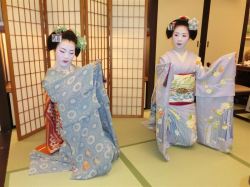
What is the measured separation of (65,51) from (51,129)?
83 cm

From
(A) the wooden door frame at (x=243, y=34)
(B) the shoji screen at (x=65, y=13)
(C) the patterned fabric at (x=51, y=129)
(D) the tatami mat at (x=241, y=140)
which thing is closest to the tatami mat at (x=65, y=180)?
(C) the patterned fabric at (x=51, y=129)

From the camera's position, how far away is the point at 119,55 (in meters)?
3.49

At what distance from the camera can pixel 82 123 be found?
2.07 metres

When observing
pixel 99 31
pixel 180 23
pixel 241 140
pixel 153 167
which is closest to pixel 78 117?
pixel 153 167

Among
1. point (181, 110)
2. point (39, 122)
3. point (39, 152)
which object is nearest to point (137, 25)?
point (181, 110)

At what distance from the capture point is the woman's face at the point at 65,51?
217cm

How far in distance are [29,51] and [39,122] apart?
97 cm

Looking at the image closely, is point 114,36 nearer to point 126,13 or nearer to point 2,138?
point 126,13

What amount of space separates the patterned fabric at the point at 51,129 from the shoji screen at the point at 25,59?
1.95ft

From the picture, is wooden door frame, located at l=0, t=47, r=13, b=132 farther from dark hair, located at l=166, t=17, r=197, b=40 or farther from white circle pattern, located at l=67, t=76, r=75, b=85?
dark hair, located at l=166, t=17, r=197, b=40

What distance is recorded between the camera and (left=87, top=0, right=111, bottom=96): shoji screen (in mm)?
3014

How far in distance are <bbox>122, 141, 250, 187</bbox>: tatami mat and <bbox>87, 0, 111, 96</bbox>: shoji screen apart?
1425 millimetres

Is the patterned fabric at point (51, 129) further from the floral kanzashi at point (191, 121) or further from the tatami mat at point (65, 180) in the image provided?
the floral kanzashi at point (191, 121)

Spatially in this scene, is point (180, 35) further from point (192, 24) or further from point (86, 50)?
point (86, 50)
